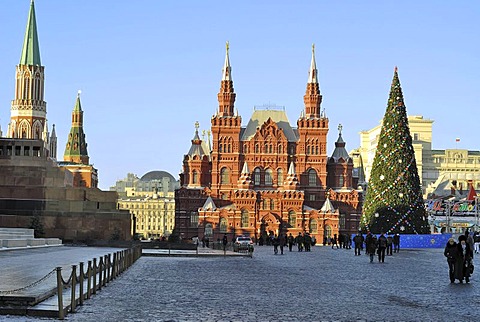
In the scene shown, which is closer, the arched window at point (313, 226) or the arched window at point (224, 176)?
the arched window at point (313, 226)

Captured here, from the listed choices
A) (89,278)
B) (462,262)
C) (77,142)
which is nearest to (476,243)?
(462,262)

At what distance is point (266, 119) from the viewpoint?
130 m

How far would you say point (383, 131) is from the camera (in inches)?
3041

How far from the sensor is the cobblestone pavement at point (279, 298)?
17.6 meters

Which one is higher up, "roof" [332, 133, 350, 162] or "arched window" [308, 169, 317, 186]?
"roof" [332, 133, 350, 162]

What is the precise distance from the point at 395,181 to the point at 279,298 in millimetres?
55705

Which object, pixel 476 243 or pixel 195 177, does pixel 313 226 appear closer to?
pixel 195 177

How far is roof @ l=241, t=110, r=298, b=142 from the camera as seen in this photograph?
5022 inches

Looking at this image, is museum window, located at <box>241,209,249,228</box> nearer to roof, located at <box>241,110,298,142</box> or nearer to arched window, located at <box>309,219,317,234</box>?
arched window, located at <box>309,219,317,234</box>

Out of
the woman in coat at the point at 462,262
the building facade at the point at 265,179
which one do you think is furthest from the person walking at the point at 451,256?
the building facade at the point at 265,179

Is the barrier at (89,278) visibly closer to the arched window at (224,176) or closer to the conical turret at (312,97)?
the arched window at (224,176)

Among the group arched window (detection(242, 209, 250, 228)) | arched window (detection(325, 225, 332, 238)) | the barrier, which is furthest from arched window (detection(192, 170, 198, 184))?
the barrier

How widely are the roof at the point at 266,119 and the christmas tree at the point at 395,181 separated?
165ft

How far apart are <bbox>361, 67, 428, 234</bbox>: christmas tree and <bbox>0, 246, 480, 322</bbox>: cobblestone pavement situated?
4374 centimetres
